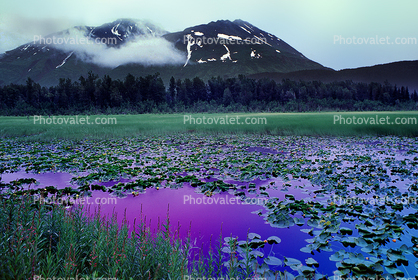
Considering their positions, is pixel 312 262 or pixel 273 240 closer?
pixel 312 262

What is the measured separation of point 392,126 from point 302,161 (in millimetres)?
22693


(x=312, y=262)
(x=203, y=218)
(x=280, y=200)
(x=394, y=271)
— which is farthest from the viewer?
(x=280, y=200)

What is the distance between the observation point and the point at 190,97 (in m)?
96.1

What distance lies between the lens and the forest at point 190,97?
74.1 m

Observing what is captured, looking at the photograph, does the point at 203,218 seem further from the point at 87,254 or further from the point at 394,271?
the point at 394,271

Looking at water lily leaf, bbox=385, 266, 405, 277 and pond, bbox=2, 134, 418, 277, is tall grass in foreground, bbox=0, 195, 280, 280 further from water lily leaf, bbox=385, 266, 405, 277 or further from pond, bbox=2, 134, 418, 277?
water lily leaf, bbox=385, 266, 405, 277

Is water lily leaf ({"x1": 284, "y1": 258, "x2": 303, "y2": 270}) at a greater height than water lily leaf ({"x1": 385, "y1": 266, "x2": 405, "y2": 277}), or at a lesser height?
lesser

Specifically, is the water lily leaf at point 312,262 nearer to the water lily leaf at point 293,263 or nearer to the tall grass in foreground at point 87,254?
the water lily leaf at point 293,263

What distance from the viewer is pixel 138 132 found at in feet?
95.0

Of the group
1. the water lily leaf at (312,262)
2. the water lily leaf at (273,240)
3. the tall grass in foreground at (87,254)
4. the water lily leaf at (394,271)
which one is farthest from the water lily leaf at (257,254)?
the water lily leaf at (394,271)

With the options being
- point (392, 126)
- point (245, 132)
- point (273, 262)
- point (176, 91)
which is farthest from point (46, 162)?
point (176, 91)

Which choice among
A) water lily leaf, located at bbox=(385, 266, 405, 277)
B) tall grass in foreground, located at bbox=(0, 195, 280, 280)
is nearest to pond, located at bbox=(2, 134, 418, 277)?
water lily leaf, located at bbox=(385, 266, 405, 277)

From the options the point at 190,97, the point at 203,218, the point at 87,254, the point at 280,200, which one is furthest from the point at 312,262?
the point at 190,97

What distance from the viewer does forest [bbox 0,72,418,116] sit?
7412 cm
